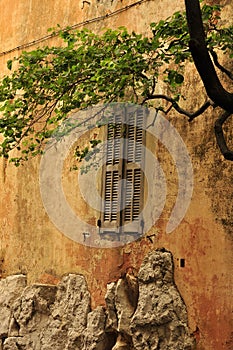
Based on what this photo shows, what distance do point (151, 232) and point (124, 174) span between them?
92 cm

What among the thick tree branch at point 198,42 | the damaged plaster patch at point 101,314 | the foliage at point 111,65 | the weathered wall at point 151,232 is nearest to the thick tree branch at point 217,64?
the foliage at point 111,65

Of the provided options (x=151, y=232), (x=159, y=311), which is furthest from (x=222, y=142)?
(x=159, y=311)

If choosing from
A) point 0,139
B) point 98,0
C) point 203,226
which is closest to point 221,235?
point 203,226

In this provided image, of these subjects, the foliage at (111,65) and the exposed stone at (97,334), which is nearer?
the foliage at (111,65)

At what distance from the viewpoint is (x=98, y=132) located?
431 inches

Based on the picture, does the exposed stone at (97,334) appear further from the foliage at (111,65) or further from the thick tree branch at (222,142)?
the thick tree branch at (222,142)

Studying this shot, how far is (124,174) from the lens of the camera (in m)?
10.4

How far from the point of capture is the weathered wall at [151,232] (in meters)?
9.00

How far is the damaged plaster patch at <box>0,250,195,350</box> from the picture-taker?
9.36 metres

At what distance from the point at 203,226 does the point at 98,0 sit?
4034mm

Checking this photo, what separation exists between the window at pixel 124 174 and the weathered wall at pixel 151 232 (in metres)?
0.31

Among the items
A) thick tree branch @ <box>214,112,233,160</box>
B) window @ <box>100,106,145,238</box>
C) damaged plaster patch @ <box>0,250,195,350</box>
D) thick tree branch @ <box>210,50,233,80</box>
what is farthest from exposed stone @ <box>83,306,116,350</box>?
thick tree branch @ <box>210,50,233,80</box>

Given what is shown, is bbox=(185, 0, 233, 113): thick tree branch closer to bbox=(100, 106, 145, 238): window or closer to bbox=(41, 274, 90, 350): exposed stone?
bbox=(100, 106, 145, 238): window

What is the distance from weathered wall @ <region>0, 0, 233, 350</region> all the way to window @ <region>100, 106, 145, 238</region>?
31 centimetres
